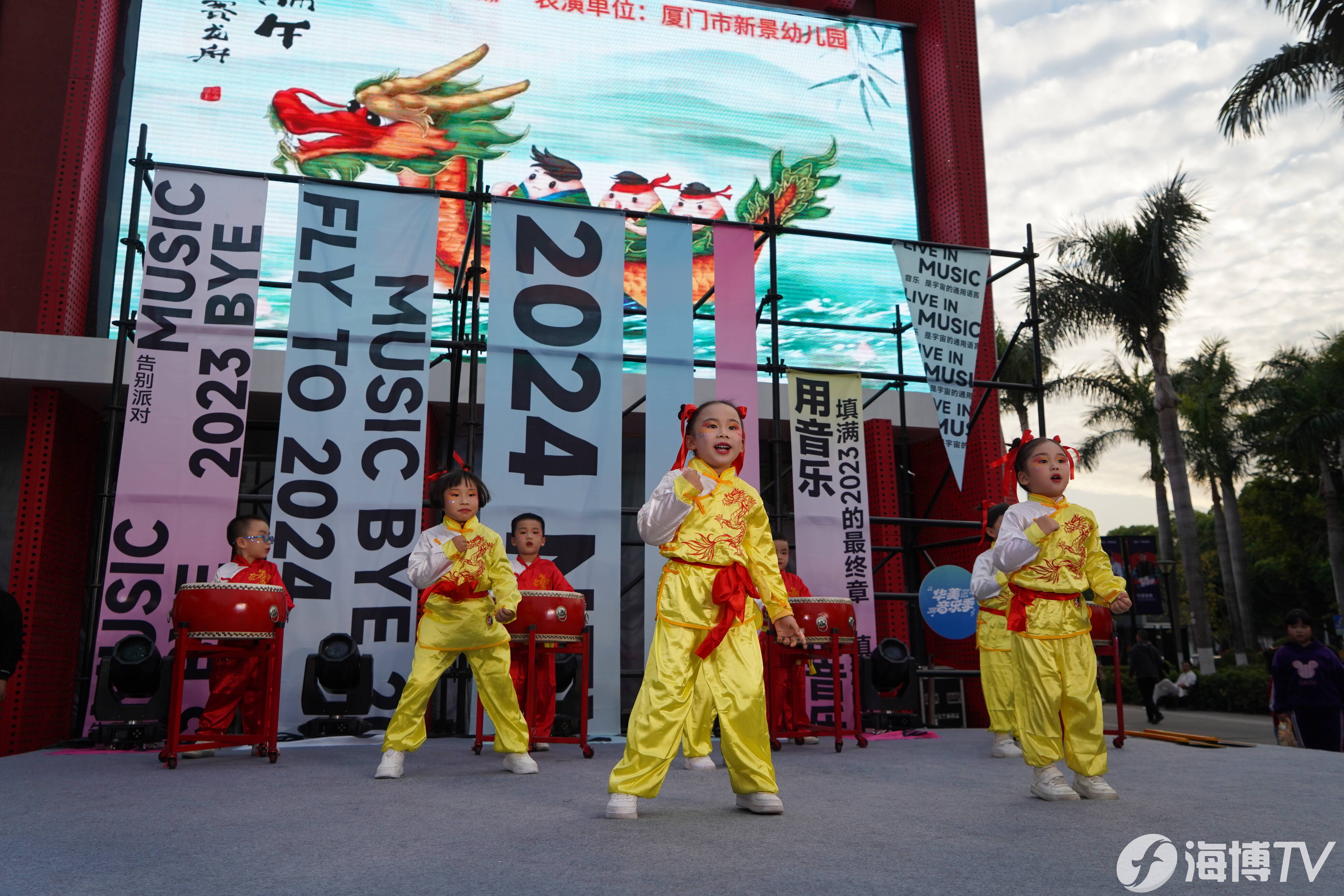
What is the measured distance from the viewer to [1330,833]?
2.78 m

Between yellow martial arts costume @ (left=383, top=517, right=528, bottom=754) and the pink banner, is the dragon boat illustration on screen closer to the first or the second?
the pink banner

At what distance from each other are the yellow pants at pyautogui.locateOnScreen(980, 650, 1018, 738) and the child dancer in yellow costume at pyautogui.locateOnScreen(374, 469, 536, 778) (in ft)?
9.57

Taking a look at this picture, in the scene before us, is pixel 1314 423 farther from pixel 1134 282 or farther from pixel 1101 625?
pixel 1101 625

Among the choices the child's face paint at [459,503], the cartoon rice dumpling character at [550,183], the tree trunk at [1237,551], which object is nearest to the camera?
the child's face paint at [459,503]

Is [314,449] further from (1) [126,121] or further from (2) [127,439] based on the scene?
(1) [126,121]

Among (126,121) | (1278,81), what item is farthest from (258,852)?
(1278,81)

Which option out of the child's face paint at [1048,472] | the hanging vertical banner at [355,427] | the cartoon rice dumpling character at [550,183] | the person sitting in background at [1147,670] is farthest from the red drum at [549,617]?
the person sitting in background at [1147,670]

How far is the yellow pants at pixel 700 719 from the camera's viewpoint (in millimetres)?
3230

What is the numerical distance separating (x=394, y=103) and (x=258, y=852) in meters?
8.34

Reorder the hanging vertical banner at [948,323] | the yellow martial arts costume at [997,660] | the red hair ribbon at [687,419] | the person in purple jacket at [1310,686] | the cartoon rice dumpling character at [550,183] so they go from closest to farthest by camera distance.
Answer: the red hair ribbon at [687,419]
the yellow martial arts costume at [997,660]
the person in purple jacket at [1310,686]
the hanging vertical banner at [948,323]
the cartoon rice dumpling character at [550,183]

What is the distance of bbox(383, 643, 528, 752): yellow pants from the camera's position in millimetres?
4137

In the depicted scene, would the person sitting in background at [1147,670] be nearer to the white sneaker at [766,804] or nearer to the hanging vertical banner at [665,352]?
the hanging vertical banner at [665,352]

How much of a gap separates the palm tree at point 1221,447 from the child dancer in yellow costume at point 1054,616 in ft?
74.8

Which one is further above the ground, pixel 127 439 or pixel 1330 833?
pixel 127 439
